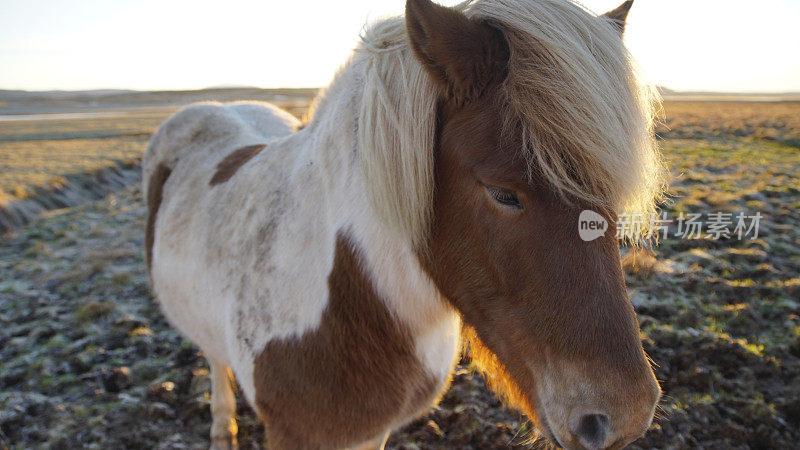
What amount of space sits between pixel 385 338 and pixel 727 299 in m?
4.64

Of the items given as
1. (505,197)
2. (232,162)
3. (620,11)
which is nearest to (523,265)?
(505,197)

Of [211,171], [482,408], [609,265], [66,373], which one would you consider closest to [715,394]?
[482,408]

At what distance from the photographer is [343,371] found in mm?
1696

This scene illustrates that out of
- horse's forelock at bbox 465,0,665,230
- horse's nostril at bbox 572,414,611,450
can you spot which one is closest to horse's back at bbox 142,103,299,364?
horse's forelock at bbox 465,0,665,230

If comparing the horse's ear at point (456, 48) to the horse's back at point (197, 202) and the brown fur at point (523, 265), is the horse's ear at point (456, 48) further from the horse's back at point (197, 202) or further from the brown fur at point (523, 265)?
the horse's back at point (197, 202)

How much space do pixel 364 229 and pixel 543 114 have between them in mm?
712

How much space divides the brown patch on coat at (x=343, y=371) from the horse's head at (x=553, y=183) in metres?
0.53

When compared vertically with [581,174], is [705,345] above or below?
below

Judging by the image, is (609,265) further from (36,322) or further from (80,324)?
(36,322)

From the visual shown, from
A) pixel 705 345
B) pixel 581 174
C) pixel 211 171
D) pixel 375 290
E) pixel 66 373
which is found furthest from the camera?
pixel 66 373

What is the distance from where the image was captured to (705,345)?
12.4ft

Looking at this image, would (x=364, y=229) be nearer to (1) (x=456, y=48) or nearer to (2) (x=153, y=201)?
(1) (x=456, y=48)

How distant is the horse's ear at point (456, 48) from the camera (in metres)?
1.16

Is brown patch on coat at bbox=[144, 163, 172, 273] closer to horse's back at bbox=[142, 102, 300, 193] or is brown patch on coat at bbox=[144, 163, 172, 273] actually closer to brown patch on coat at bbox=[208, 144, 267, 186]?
horse's back at bbox=[142, 102, 300, 193]
